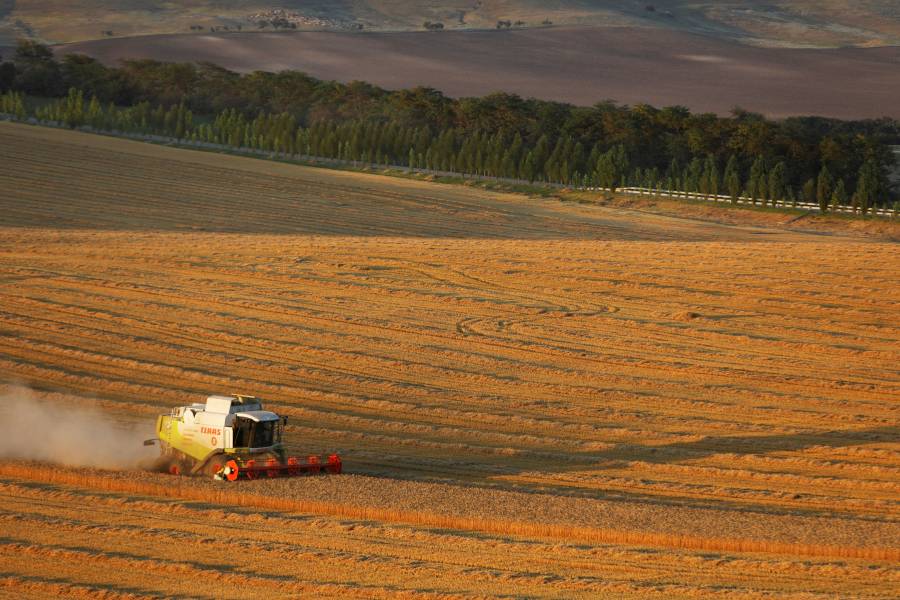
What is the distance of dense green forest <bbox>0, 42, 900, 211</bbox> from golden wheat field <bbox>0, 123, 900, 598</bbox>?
2938cm

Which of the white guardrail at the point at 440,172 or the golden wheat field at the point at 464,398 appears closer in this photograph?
the golden wheat field at the point at 464,398

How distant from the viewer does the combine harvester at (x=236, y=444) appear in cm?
2491

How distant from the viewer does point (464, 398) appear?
33312 millimetres

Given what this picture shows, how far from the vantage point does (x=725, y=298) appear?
161 ft

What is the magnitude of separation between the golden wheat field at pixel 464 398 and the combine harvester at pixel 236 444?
701 millimetres

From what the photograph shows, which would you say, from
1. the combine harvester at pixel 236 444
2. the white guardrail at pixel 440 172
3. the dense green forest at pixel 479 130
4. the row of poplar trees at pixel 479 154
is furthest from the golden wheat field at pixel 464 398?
the dense green forest at pixel 479 130

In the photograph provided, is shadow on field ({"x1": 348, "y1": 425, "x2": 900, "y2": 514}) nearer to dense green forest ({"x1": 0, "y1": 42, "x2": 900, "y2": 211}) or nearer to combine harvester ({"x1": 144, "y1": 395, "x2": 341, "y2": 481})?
combine harvester ({"x1": 144, "y1": 395, "x2": 341, "y2": 481})

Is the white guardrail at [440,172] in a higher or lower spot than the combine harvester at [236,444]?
higher

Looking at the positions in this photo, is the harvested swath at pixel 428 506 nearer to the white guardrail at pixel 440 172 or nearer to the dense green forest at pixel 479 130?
the white guardrail at pixel 440 172

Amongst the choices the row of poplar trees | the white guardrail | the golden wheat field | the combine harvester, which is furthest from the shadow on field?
the row of poplar trees

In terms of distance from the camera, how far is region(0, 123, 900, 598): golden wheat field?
2006 cm

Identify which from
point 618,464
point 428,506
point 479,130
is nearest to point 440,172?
point 479,130

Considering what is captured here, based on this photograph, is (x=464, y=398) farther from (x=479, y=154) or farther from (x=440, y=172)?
(x=440, y=172)

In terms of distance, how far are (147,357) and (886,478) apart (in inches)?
789
